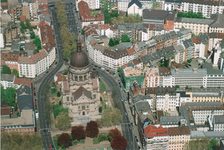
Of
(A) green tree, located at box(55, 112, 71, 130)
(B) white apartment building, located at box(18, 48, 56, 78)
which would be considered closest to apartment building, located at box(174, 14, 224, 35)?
(B) white apartment building, located at box(18, 48, 56, 78)

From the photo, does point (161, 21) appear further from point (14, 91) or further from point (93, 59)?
point (14, 91)

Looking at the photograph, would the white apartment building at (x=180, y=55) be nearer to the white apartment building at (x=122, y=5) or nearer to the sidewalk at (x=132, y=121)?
the sidewalk at (x=132, y=121)

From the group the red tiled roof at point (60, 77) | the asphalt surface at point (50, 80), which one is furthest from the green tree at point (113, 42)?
the red tiled roof at point (60, 77)

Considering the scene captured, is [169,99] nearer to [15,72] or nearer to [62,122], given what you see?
[62,122]

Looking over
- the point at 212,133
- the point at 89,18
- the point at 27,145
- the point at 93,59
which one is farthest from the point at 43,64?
the point at 212,133

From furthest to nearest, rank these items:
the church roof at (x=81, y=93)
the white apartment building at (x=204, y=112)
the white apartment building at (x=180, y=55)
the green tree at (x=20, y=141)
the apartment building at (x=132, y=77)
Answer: the white apartment building at (x=180, y=55)
the apartment building at (x=132, y=77)
the church roof at (x=81, y=93)
the white apartment building at (x=204, y=112)
the green tree at (x=20, y=141)
